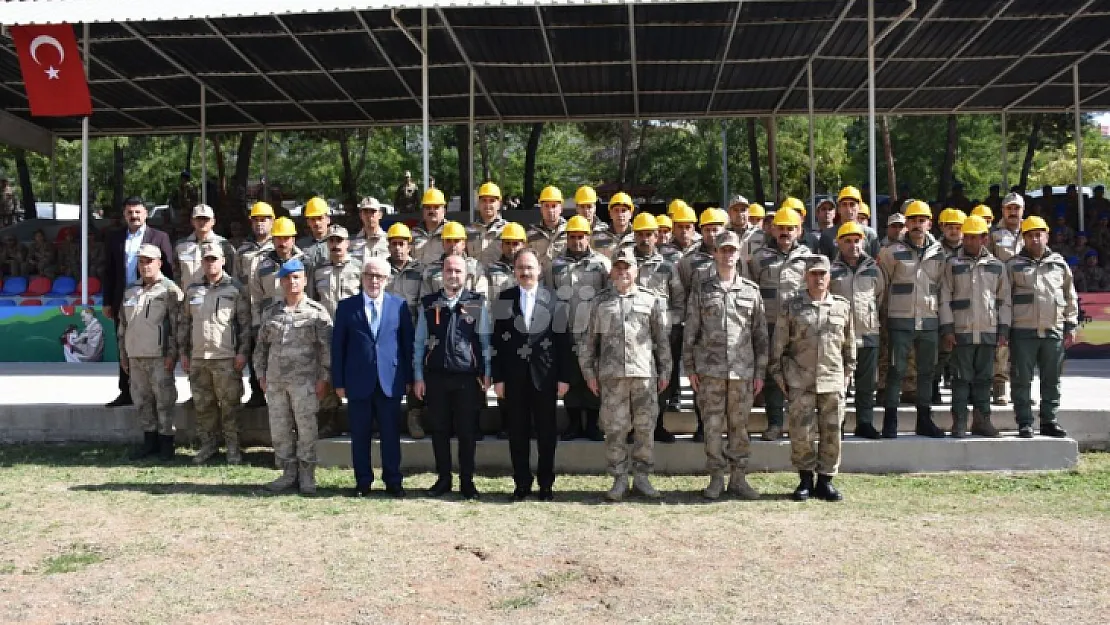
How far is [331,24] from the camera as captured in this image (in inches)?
519

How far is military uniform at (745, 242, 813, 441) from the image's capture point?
27.2 ft

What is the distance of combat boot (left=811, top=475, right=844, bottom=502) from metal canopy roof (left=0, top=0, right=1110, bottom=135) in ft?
→ 18.6

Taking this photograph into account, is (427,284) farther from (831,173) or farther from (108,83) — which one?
(831,173)

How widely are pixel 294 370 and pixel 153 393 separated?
6.75 ft

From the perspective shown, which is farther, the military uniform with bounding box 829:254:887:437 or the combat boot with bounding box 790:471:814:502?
the military uniform with bounding box 829:254:887:437

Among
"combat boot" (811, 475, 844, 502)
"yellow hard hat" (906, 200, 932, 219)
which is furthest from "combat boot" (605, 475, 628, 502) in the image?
"yellow hard hat" (906, 200, 932, 219)

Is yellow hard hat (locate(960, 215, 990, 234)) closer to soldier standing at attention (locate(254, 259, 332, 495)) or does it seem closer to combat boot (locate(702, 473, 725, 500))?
combat boot (locate(702, 473, 725, 500))

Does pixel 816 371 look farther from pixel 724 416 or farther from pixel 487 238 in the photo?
pixel 487 238

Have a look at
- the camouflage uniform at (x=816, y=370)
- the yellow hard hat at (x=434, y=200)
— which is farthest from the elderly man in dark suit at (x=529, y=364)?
the camouflage uniform at (x=816, y=370)

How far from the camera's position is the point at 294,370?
300 inches

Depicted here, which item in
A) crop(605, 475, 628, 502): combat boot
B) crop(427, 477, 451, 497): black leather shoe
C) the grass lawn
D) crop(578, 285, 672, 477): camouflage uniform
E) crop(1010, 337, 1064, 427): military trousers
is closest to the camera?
the grass lawn

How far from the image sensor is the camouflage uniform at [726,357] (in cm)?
734

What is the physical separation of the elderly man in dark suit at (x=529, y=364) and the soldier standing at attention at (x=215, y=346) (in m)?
2.49

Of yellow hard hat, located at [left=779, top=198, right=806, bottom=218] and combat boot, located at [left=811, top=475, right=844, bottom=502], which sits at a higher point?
yellow hard hat, located at [left=779, top=198, right=806, bottom=218]
